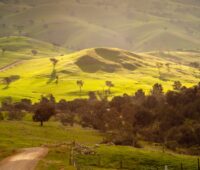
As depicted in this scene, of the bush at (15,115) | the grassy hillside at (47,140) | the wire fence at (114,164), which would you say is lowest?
the wire fence at (114,164)

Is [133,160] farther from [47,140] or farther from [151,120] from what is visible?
[151,120]

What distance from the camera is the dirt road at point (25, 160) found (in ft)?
176

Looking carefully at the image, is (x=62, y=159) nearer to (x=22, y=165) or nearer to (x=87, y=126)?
(x=22, y=165)

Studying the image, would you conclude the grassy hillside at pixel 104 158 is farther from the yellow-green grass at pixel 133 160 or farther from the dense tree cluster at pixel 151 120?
the dense tree cluster at pixel 151 120

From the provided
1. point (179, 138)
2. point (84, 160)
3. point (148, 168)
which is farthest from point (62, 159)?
point (179, 138)

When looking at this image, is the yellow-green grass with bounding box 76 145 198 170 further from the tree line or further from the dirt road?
the tree line

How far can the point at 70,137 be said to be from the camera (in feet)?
298

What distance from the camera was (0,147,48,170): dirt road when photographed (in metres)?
53.7

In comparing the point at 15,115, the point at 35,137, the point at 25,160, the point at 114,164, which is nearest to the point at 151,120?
the point at 35,137

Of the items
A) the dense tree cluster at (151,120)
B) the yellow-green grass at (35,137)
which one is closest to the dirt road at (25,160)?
the yellow-green grass at (35,137)

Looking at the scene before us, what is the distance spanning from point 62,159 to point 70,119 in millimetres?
68108

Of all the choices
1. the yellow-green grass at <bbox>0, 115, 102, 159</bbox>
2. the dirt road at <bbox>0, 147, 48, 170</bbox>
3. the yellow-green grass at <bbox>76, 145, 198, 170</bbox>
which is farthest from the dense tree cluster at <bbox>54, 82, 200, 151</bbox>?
the dirt road at <bbox>0, 147, 48, 170</bbox>

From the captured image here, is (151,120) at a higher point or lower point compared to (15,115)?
lower

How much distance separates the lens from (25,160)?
5747cm
